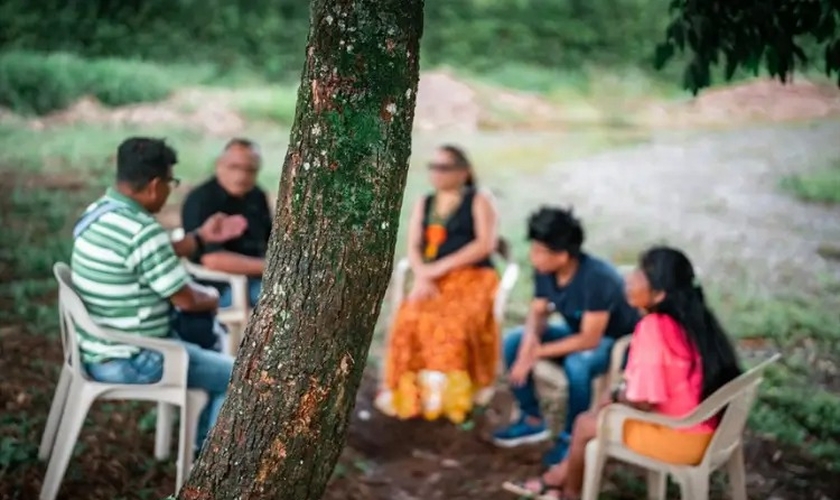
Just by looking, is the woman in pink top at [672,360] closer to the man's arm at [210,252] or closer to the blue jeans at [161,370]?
the blue jeans at [161,370]

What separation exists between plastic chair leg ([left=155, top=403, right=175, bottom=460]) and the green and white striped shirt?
659 mm

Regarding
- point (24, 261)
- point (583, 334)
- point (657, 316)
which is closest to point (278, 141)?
point (24, 261)

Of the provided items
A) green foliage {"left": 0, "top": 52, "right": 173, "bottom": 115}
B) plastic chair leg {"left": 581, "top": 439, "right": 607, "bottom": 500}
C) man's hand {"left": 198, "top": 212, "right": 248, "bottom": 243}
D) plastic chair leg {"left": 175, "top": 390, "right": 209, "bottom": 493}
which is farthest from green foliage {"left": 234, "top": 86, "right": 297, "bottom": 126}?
plastic chair leg {"left": 581, "top": 439, "right": 607, "bottom": 500}

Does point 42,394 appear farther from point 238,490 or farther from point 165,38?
point 165,38

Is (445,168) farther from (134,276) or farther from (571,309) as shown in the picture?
(134,276)

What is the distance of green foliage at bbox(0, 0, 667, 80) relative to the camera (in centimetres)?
621

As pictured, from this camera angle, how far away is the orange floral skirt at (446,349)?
4516 mm

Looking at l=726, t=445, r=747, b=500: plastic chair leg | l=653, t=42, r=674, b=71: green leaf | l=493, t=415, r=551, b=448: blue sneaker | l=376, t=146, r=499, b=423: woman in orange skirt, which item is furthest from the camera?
l=376, t=146, r=499, b=423: woman in orange skirt

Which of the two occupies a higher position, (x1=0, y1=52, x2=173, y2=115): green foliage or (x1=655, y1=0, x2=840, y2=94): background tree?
(x1=655, y1=0, x2=840, y2=94): background tree

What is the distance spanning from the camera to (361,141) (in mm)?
2371

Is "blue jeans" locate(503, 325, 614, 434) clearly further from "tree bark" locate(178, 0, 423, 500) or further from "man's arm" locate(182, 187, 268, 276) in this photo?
"tree bark" locate(178, 0, 423, 500)

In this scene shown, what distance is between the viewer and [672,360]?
3318 millimetres

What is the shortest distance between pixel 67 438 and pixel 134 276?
0.63 meters

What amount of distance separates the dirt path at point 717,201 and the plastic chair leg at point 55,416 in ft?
10.8
